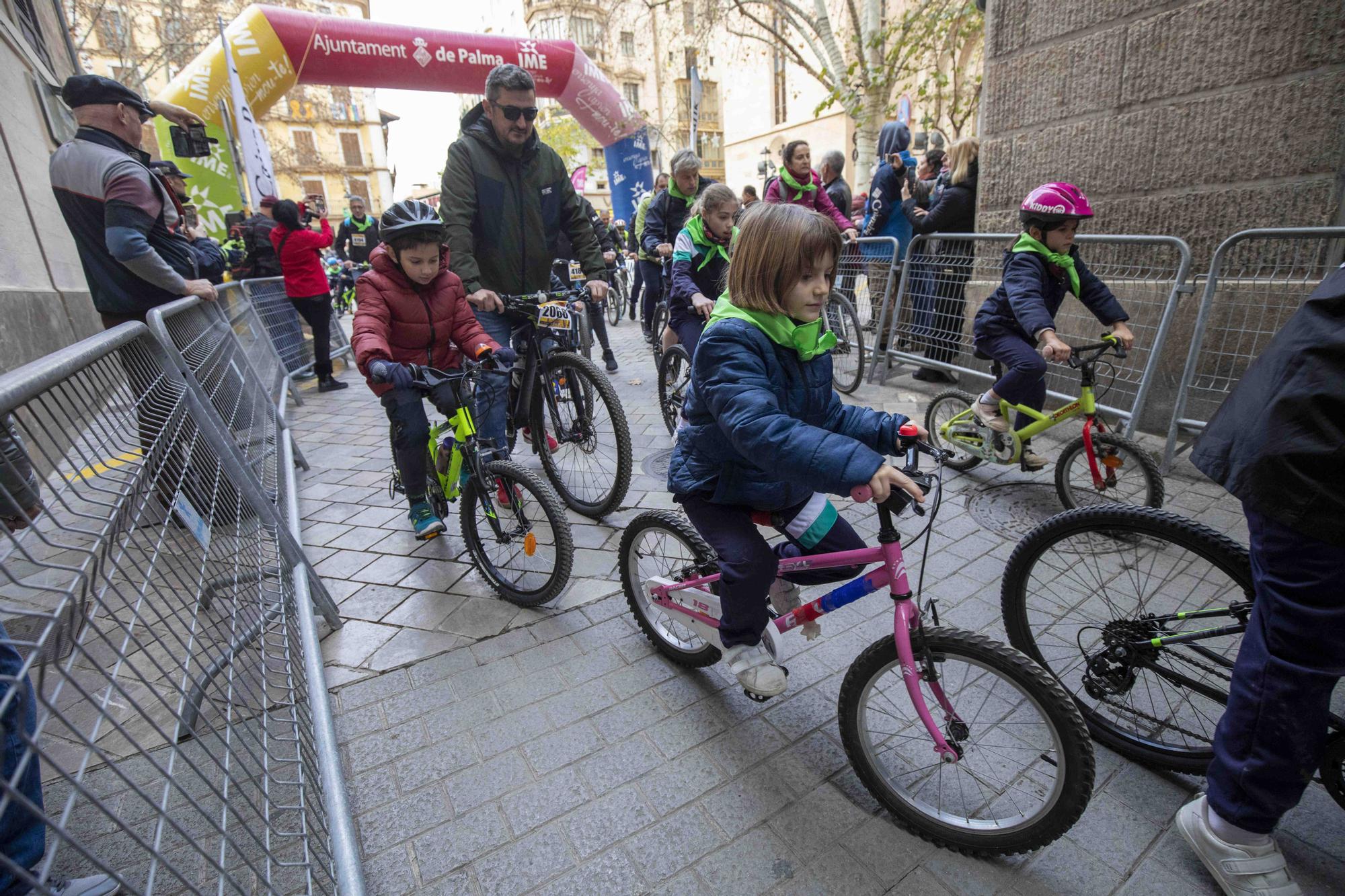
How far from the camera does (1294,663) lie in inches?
59.2

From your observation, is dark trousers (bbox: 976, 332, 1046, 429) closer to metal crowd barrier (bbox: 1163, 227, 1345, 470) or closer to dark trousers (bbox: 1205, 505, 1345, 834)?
metal crowd barrier (bbox: 1163, 227, 1345, 470)

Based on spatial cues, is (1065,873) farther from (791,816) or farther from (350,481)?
(350,481)

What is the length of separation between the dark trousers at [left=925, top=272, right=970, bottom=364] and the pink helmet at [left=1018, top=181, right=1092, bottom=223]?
6.52ft

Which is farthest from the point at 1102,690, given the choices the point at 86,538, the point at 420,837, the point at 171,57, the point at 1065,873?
the point at 171,57

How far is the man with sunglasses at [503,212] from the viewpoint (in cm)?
369

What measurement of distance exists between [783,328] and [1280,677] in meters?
1.44

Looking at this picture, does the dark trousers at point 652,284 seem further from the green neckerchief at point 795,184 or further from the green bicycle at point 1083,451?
the green bicycle at point 1083,451

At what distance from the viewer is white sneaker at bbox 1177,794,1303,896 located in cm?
163

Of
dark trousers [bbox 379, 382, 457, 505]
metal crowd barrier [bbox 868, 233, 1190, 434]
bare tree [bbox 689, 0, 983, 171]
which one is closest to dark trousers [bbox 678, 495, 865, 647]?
dark trousers [bbox 379, 382, 457, 505]

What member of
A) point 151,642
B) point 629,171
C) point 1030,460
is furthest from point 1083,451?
point 629,171

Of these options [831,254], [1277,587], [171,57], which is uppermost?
[171,57]

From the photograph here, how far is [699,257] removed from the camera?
468 cm

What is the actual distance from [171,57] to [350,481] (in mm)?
22243

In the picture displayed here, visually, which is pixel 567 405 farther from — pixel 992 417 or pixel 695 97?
pixel 695 97
